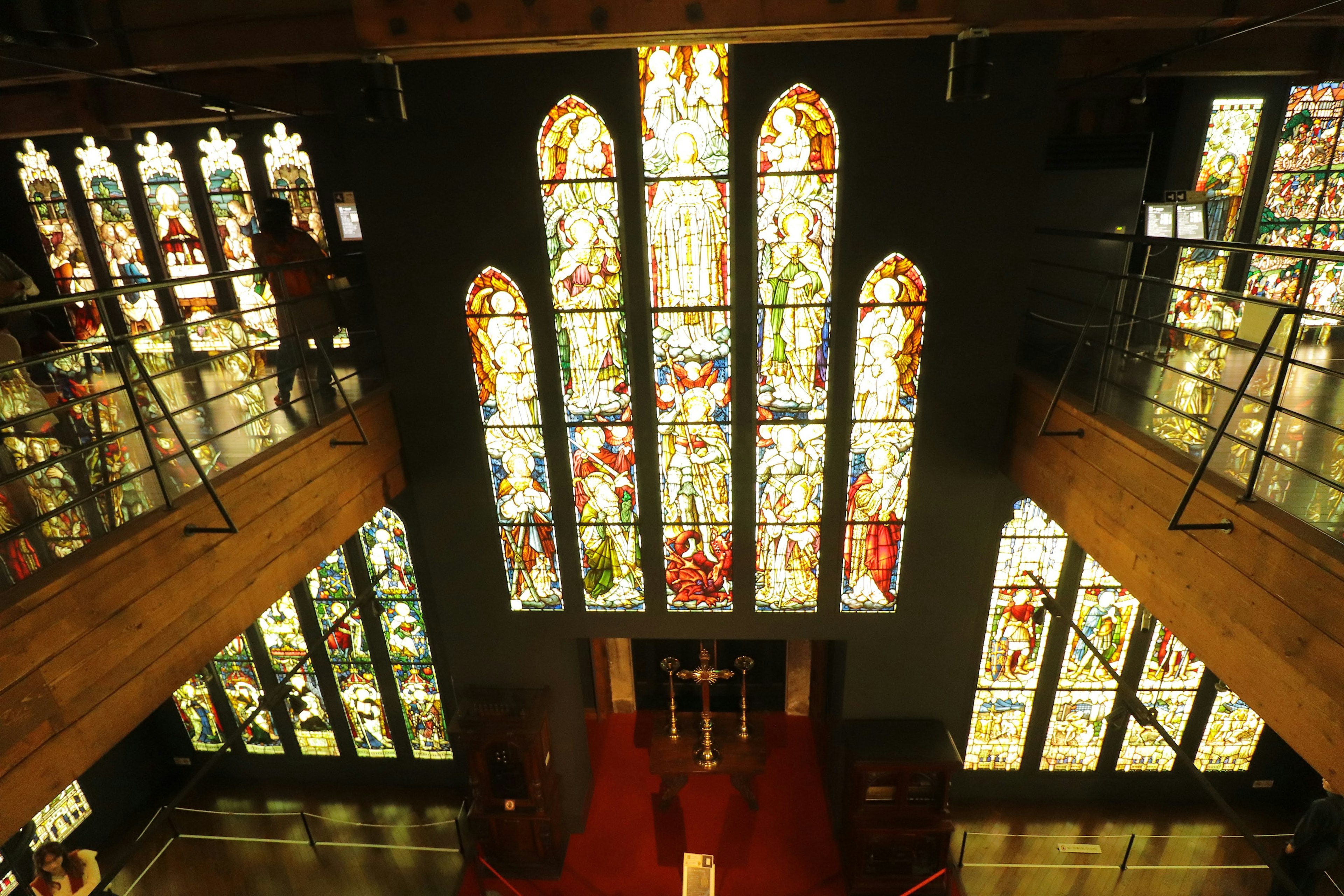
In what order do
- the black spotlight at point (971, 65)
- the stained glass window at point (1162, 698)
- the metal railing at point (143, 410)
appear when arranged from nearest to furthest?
1. the metal railing at point (143, 410)
2. the black spotlight at point (971, 65)
3. the stained glass window at point (1162, 698)

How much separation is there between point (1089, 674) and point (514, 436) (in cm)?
455

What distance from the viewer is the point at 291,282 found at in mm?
4074

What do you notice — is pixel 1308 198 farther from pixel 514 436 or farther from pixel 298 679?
pixel 298 679

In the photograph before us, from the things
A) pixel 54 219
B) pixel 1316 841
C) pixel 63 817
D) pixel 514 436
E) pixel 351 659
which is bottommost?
pixel 63 817

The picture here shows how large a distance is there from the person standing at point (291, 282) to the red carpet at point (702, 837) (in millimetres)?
3773

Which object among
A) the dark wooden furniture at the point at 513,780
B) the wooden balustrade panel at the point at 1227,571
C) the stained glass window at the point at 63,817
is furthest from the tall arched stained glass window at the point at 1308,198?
the stained glass window at the point at 63,817

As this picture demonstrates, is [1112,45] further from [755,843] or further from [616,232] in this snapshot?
[755,843]

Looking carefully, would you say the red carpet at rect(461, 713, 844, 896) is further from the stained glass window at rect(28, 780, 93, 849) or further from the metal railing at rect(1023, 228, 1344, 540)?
the metal railing at rect(1023, 228, 1344, 540)

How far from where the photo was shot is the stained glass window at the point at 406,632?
4949 mm

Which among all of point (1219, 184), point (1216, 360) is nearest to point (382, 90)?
point (1216, 360)

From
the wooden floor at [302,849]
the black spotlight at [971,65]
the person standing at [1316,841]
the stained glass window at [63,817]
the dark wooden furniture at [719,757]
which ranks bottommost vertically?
the wooden floor at [302,849]

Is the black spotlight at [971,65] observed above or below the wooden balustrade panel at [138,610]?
above

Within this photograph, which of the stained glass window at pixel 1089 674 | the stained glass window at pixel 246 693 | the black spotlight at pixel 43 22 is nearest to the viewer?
the black spotlight at pixel 43 22

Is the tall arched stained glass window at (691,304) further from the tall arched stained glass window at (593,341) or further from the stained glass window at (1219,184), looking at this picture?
the stained glass window at (1219,184)
